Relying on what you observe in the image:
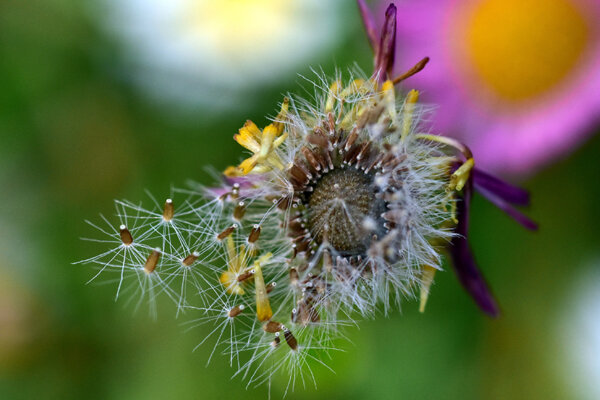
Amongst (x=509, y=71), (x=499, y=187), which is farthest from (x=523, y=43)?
(x=499, y=187)

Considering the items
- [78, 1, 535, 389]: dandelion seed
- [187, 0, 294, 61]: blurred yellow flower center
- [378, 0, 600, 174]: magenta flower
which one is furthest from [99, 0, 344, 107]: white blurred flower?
[78, 1, 535, 389]: dandelion seed

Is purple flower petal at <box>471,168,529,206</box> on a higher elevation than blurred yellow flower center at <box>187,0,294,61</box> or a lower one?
lower

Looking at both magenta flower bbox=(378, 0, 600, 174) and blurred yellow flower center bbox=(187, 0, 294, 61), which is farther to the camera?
blurred yellow flower center bbox=(187, 0, 294, 61)

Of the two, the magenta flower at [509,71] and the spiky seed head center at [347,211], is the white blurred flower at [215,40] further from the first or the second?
the spiky seed head center at [347,211]

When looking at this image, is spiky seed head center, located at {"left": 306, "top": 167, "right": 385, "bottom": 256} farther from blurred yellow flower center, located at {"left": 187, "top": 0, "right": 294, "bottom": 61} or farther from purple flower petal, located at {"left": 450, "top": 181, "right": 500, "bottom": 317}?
blurred yellow flower center, located at {"left": 187, "top": 0, "right": 294, "bottom": 61}

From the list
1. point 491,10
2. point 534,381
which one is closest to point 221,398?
point 534,381

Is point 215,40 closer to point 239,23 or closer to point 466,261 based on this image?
point 239,23

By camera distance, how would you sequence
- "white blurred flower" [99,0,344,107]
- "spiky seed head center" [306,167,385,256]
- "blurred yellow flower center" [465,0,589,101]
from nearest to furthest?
"spiky seed head center" [306,167,385,256]
"blurred yellow flower center" [465,0,589,101]
"white blurred flower" [99,0,344,107]
